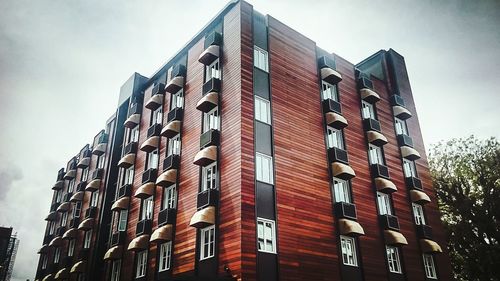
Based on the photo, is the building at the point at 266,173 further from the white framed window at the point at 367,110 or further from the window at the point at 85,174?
the window at the point at 85,174

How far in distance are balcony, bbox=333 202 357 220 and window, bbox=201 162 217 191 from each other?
747 centimetres

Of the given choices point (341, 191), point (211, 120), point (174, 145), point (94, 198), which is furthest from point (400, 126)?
point (94, 198)

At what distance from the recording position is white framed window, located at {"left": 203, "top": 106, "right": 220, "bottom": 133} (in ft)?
81.0

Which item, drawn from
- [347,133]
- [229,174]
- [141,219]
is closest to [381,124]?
[347,133]

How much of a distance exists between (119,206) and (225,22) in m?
16.2

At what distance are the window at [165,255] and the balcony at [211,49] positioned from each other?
39.8ft

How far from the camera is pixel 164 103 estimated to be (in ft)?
104

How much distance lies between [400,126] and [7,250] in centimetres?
8990

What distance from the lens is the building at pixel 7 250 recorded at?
84.9 meters

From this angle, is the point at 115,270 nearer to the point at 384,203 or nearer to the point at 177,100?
the point at 177,100

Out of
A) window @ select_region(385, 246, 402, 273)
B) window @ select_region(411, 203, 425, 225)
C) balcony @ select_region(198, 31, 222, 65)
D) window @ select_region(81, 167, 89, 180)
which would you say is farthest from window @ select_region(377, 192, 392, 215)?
window @ select_region(81, 167, 89, 180)

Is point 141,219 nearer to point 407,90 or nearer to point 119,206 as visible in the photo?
point 119,206

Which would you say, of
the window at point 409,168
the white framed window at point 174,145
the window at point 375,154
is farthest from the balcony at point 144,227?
the window at point 409,168

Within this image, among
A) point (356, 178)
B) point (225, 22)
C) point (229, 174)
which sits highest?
point (225, 22)
